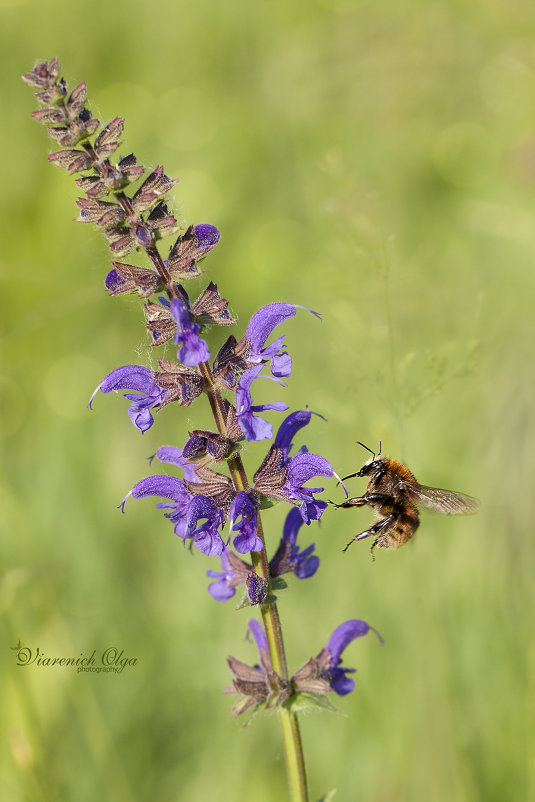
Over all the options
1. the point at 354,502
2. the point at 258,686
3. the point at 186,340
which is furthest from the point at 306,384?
the point at 186,340

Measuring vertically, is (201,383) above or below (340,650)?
above

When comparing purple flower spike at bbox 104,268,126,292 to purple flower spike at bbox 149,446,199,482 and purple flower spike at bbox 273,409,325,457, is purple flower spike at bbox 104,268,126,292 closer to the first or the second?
purple flower spike at bbox 149,446,199,482

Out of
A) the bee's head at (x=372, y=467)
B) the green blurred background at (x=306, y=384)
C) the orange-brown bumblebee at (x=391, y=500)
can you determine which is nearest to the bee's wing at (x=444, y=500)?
the orange-brown bumblebee at (x=391, y=500)

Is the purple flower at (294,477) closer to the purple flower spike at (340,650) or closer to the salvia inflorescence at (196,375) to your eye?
the salvia inflorescence at (196,375)

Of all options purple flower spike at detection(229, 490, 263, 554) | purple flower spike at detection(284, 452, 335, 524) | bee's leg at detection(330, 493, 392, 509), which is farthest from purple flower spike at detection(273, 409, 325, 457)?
bee's leg at detection(330, 493, 392, 509)

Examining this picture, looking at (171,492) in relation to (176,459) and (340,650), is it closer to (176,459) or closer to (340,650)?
(176,459)
